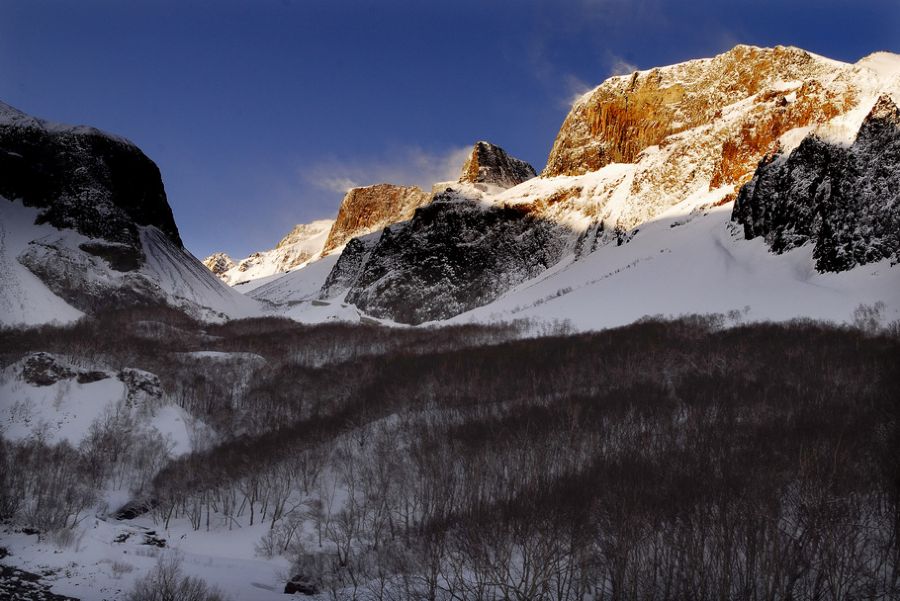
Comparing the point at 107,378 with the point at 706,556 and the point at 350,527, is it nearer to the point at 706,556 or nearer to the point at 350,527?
the point at 350,527

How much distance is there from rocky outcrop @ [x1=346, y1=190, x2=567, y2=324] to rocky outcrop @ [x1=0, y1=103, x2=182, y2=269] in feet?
109

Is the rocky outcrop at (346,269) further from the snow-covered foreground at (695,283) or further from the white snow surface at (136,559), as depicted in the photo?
the white snow surface at (136,559)

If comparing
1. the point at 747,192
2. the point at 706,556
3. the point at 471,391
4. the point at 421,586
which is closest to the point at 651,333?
the point at 471,391

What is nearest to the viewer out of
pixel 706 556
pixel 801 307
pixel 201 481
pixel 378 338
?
pixel 706 556

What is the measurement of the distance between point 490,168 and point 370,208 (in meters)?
59.5

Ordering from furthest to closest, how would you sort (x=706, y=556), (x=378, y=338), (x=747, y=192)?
(x=378, y=338), (x=747, y=192), (x=706, y=556)

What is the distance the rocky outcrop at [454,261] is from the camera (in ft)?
286

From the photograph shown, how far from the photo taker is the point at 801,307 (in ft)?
133

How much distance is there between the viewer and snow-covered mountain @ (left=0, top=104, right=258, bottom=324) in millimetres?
63625

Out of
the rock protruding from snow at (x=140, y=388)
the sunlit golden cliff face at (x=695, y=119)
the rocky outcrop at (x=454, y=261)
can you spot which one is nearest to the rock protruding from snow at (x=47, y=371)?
the rock protruding from snow at (x=140, y=388)

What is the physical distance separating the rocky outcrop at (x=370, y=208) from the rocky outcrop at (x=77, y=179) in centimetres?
9905

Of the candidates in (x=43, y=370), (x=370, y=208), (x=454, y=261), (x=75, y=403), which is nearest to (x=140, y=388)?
(x=75, y=403)

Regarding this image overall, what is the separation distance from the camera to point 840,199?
4259cm

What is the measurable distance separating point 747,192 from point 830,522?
4223 centimetres
